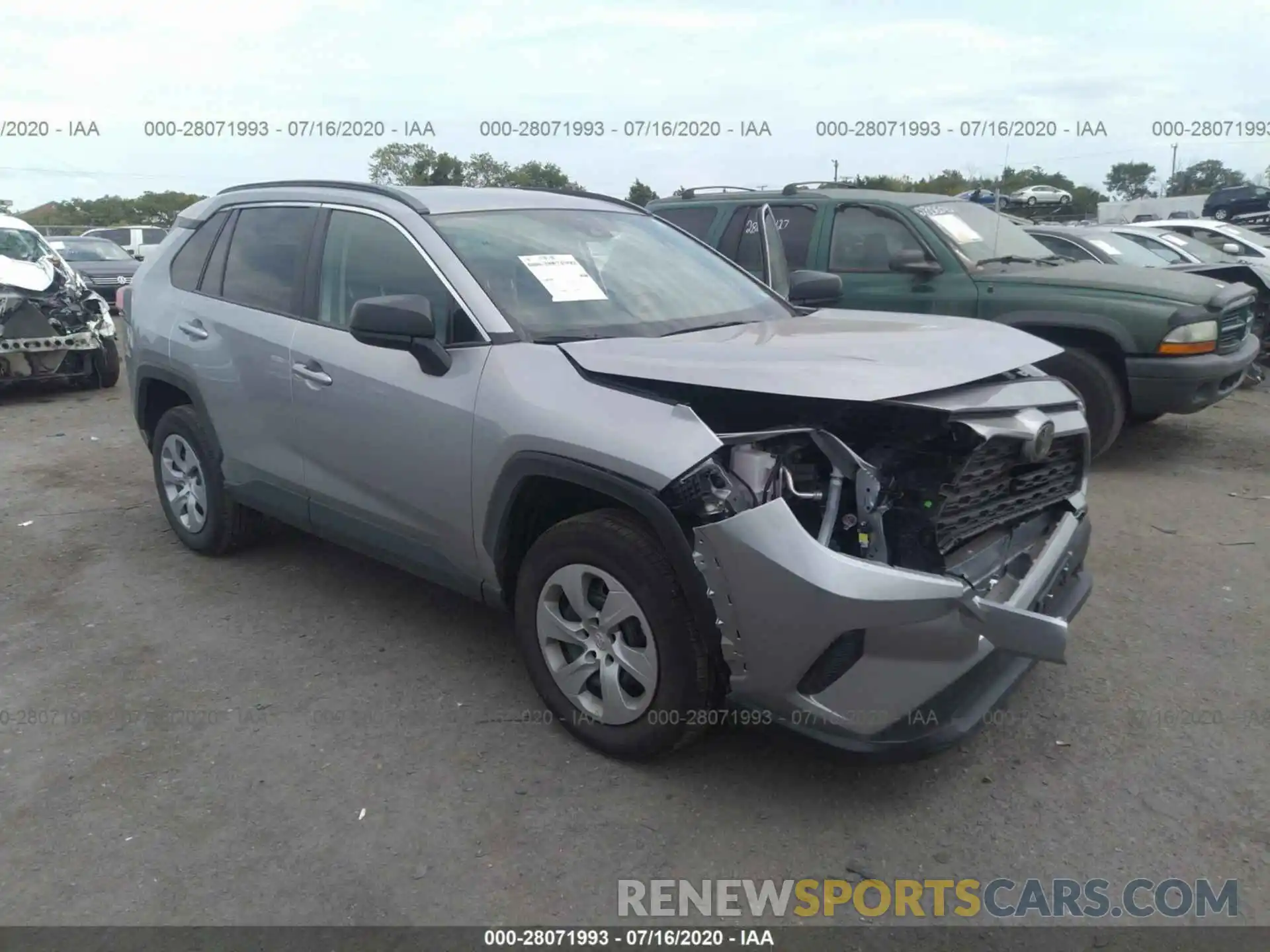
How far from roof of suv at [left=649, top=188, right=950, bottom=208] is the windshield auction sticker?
418 cm

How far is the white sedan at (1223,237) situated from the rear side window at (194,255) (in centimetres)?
1124

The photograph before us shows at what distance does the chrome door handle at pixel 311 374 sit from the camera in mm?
3920

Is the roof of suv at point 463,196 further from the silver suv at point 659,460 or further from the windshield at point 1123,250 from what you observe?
the windshield at point 1123,250

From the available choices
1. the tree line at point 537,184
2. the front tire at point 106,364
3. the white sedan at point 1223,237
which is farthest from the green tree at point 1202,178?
the front tire at point 106,364

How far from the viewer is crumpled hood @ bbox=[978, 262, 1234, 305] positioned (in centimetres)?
652

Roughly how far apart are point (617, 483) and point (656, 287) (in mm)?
1276

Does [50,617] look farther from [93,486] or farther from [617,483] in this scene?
[617,483]

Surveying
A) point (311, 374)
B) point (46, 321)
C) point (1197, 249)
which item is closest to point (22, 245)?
point (46, 321)

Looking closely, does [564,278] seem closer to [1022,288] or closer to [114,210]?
[1022,288]

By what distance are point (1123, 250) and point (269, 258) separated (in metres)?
8.15

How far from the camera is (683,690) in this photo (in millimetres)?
2963

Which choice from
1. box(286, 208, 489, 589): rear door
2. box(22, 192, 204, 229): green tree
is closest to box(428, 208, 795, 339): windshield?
box(286, 208, 489, 589): rear door

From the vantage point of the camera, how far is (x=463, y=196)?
4.17 m

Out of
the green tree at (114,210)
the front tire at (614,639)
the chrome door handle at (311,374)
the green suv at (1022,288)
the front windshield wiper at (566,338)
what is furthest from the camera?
the green tree at (114,210)
